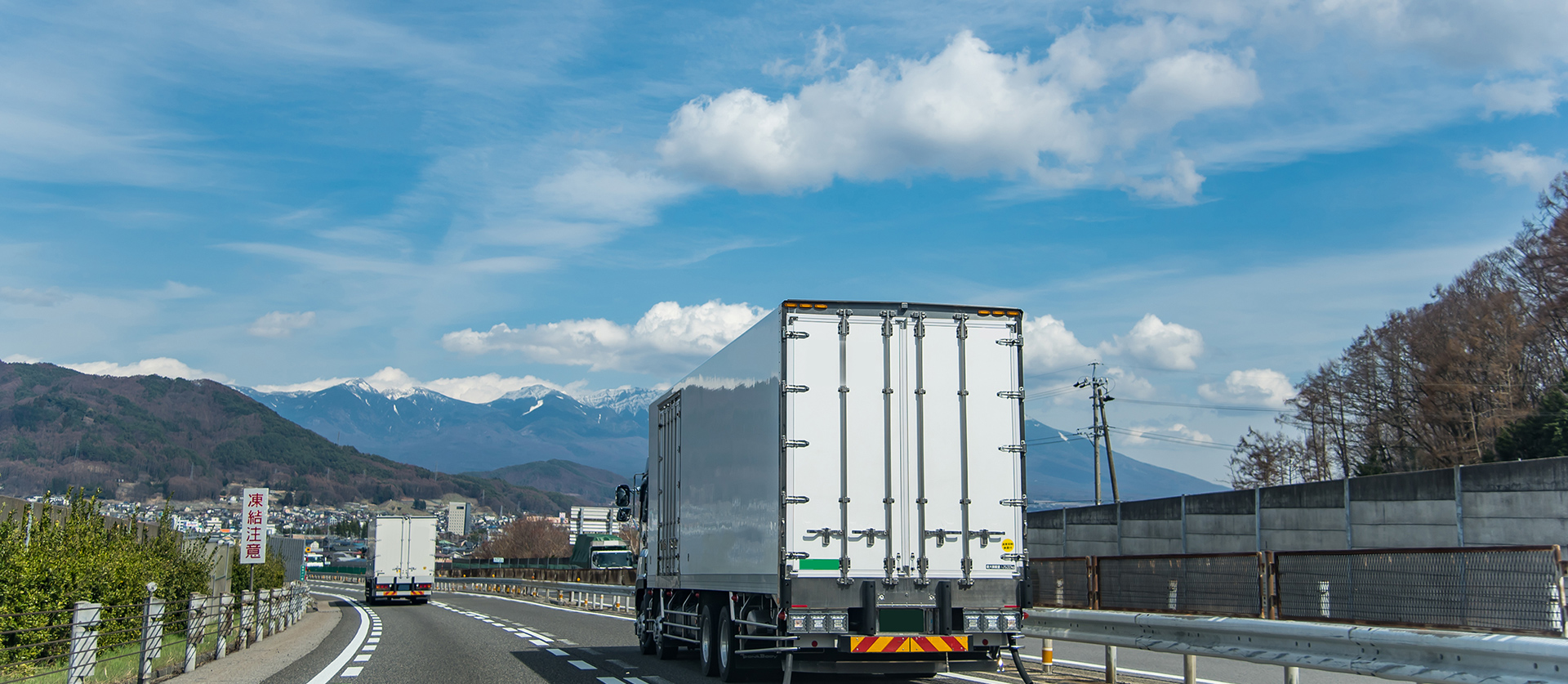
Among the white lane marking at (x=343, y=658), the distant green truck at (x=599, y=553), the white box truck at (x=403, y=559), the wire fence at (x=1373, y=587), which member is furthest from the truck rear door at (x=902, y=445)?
the distant green truck at (x=599, y=553)

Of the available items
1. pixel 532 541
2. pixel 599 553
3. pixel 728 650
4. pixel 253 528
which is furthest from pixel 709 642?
pixel 532 541

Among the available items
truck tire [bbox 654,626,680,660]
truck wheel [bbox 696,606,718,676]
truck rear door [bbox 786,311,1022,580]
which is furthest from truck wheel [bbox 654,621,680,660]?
truck rear door [bbox 786,311,1022,580]

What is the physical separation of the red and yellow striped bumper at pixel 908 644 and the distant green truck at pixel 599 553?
141ft

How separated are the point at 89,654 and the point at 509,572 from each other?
241ft

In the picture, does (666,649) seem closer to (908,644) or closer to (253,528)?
(908,644)

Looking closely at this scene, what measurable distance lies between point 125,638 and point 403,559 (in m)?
25.2

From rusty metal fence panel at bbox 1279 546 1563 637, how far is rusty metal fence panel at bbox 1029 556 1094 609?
15.2 ft

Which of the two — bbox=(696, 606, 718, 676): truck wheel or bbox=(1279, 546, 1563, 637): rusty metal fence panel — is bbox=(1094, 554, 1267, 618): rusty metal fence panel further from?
bbox=(696, 606, 718, 676): truck wheel

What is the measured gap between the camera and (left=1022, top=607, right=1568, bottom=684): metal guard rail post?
7.43 metres

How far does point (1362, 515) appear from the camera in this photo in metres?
21.5

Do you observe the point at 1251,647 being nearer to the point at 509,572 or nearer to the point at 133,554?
the point at 133,554

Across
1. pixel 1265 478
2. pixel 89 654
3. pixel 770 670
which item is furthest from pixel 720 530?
pixel 1265 478

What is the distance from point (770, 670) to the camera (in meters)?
14.0

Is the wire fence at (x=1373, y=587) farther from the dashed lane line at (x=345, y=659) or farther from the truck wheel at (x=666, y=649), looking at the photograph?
the dashed lane line at (x=345, y=659)
